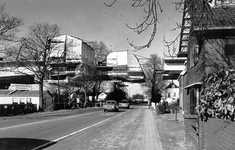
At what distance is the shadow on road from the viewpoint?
9.35m

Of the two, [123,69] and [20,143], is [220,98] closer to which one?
[20,143]

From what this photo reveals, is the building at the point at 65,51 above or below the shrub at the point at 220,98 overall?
above

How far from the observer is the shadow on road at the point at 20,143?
935 cm

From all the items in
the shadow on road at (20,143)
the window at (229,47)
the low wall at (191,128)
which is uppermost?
the window at (229,47)

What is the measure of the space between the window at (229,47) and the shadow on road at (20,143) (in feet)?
30.4

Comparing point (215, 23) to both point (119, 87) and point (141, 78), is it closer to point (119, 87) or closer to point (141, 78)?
point (141, 78)

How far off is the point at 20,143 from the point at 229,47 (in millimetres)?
10376

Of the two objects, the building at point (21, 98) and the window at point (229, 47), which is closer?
the window at point (229, 47)

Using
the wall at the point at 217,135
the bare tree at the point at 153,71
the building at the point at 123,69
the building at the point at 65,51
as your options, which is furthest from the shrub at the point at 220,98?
the building at the point at 123,69

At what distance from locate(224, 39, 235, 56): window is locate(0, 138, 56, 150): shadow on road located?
30.4ft

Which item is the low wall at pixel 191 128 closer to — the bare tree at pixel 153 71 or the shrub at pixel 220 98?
the shrub at pixel 220 98

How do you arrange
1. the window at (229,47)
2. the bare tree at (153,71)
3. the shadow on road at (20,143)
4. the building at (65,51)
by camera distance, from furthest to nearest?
the bare tree at (153,71) < the building at (65,51) < the window at (229,47) < the shadow on road at (20,143)

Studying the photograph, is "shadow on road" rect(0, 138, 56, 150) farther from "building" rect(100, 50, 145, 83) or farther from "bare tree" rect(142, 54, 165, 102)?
"building" rect(100, 50, 145, 83)

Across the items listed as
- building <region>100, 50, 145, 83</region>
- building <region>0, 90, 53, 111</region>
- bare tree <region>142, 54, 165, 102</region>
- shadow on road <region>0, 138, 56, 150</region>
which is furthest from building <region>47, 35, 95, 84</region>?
shadow on road <region>0, 138, 56, 150</region>
